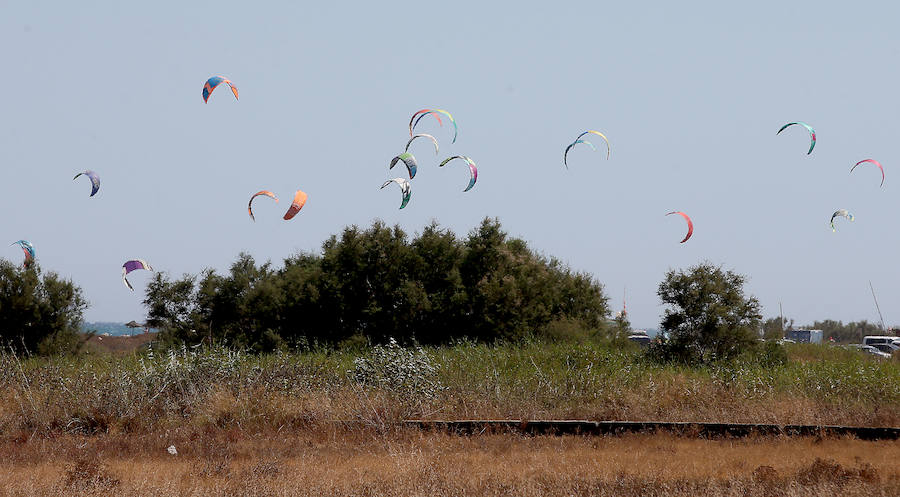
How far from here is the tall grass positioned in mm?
15992

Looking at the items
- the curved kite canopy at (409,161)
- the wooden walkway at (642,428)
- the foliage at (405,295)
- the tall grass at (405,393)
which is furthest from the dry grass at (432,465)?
the foliage at (405,295)

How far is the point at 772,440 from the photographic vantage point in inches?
551

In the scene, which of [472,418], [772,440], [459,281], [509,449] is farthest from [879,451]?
[459,281]

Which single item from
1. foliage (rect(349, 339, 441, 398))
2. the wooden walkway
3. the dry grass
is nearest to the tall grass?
foliage (rect(349, 339, 441, 398))

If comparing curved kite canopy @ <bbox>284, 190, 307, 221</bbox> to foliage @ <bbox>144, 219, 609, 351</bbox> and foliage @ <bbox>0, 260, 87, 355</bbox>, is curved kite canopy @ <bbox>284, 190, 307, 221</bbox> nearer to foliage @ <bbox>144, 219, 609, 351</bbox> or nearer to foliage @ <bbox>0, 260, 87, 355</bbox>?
foliage @ <bbox>144, 219, 609, 351</bbox>

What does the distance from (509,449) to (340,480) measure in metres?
3.35

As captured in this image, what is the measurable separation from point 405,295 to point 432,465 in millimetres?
18833

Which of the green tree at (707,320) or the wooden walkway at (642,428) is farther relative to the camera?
the green tree at (707,320)

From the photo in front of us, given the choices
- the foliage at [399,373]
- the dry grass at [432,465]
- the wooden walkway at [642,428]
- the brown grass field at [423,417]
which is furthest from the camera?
the foliage at [399,373]

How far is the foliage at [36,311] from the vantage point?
31.9m

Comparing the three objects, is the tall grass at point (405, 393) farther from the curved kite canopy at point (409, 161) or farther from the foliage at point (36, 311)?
the foliage at point (36, 311)

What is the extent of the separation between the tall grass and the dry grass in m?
1.08

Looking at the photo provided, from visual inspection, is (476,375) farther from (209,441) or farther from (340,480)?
(340,480)

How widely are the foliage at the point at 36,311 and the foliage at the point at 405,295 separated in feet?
18.6
